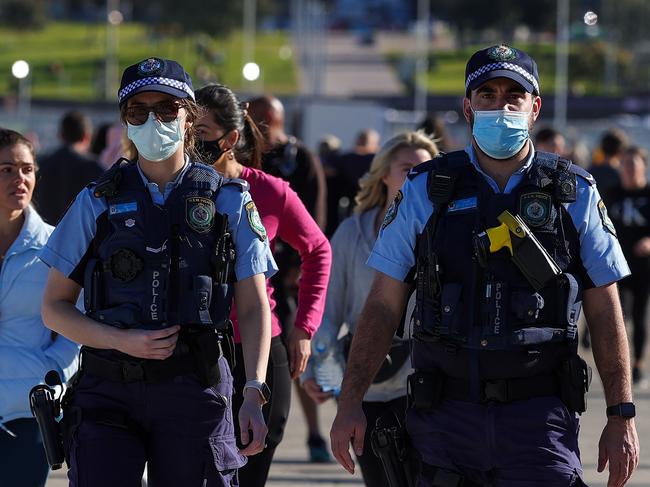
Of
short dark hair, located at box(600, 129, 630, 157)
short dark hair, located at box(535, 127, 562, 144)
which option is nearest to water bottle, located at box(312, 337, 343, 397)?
short dark hair, located at box(535, 127, 562, 144)

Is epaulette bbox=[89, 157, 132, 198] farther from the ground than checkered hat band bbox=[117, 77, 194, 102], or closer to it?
closer to it

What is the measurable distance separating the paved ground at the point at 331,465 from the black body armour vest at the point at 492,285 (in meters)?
3.61

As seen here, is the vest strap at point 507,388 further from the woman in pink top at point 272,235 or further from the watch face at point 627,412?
the woman in pink top at point 272,235

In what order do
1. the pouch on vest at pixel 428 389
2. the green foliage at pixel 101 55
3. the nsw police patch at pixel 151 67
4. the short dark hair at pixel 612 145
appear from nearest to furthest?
1. the pouch on vest at pixel 428 389
2. the nsw police patch at pixel 151 67
3. the short dark hair at pixel 612 145
4. the green foliage at pixel 101 55

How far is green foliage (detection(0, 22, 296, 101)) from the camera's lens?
253ft

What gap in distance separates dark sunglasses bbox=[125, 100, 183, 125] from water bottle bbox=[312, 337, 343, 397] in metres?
1.80

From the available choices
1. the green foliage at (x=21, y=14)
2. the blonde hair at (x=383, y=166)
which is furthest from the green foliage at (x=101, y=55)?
the blonde hair at (x=383, y=166)

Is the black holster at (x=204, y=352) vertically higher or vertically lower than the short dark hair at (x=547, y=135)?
lower

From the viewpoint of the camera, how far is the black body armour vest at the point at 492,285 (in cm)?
419

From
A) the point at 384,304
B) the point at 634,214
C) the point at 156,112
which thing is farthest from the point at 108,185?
the point at 634,214

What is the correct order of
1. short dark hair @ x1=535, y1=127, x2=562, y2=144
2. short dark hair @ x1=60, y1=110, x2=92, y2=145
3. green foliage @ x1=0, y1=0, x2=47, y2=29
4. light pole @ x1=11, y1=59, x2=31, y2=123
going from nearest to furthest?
short dark hair @ x1=60, y1=110, x2=92, y2=145
light pole @ x1=11, y1=59, x2=31, y2=123
short dark hair @ x1=535, y1=127, x2=562, y2=144
green foliage @ x1=0, y1=0, x2=47, y2=29

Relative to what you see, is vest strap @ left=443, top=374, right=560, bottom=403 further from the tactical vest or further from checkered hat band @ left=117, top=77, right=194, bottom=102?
checkered hat band @ left=117, top=77, right=194, bottom=102

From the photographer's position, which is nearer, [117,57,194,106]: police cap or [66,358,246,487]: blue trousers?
[66,358,246,487]: blue trousers

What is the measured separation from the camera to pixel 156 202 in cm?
436
